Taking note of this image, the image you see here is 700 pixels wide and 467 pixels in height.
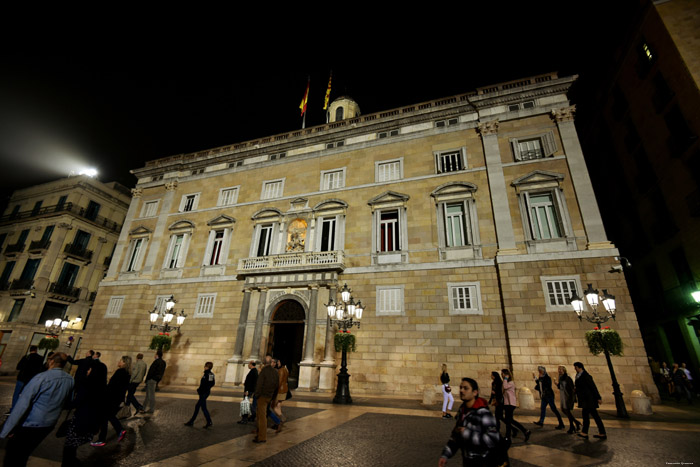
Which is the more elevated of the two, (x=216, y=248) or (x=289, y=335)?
(x=216, y=248)

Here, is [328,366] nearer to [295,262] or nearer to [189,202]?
[295,262]

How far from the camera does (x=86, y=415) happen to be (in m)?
5.21

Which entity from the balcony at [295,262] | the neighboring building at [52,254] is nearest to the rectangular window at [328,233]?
the balcony at [295,262]

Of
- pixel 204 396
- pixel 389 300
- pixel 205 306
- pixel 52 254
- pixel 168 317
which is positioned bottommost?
pixel 204 396

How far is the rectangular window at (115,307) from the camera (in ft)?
72.0

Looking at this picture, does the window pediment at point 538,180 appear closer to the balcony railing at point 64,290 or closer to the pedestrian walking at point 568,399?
the pedestrian walking at point 568,399

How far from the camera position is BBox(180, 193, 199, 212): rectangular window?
24220mm

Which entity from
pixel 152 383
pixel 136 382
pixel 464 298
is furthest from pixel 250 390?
pixel 464 298

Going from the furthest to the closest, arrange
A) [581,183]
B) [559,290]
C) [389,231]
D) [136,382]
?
[389,231] < [581,183] < [559,290] < [136,382]

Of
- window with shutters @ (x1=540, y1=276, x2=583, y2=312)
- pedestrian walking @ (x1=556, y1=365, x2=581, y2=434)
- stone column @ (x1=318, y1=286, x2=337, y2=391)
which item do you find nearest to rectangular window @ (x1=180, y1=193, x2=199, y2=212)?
stone column @ (x1=318, y1=286, x2=337, y2=391)

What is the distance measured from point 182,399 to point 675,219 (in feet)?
89.9

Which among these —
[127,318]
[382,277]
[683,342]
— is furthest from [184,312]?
[683,342]

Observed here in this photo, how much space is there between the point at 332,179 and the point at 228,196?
8.17 metres

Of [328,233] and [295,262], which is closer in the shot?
[295,262]
